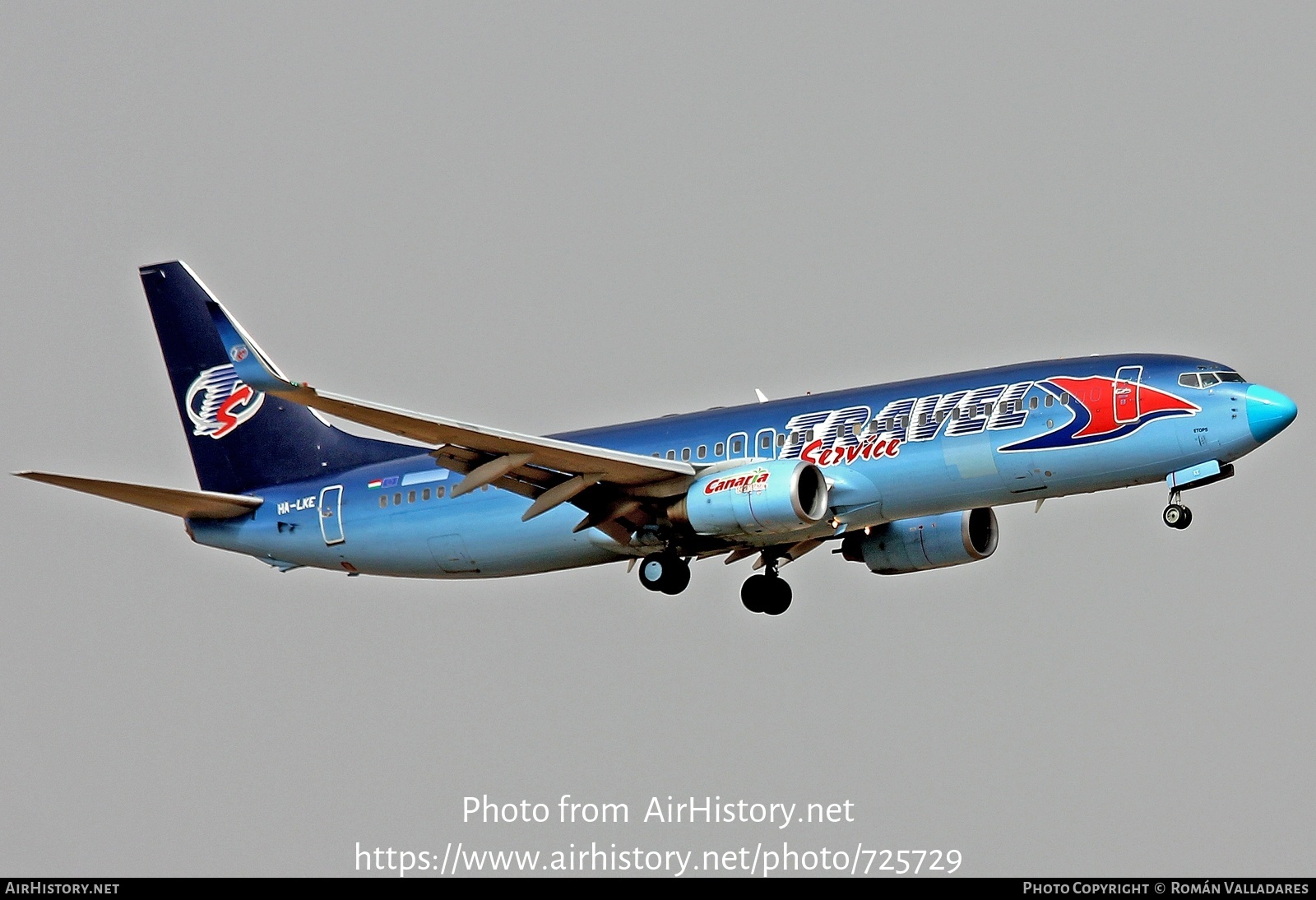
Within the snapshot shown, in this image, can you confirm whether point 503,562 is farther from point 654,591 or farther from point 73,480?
point 73,480

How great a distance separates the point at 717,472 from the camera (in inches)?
1388

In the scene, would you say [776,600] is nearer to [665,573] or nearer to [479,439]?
[665,573]

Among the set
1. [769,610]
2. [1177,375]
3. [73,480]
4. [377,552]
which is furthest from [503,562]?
[1177,375]

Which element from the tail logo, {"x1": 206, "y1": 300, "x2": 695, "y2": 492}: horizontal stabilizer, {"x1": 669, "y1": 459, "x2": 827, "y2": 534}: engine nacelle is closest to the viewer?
{"x1": 206, "y1": 300, "x2": 695, "y2": 492}: horizontal stabilizer

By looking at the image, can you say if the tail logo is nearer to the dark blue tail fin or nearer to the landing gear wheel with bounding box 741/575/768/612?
the dark blue tail fin

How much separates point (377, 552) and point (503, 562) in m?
3.20

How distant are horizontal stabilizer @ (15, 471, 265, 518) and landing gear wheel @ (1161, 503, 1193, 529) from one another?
20287mm

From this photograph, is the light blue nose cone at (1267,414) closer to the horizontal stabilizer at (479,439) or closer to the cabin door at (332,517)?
the horizontal stabilizer at (479,439)

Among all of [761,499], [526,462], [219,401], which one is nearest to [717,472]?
[761,499]

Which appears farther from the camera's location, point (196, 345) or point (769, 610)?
point (196, 345)

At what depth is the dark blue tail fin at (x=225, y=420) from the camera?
42.4 m

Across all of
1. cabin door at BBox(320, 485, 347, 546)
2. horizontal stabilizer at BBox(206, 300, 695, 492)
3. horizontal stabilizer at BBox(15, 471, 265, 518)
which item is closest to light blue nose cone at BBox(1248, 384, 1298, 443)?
horizontal stabilizer at BBox(206, 300, 695, 492)

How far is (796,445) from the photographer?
3550 cm

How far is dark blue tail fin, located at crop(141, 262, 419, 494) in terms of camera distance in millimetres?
42375
